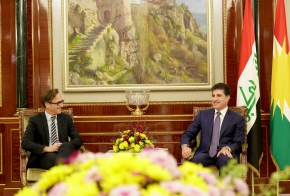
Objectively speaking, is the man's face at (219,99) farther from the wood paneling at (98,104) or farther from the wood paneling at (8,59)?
the wood paneling at (8,59)

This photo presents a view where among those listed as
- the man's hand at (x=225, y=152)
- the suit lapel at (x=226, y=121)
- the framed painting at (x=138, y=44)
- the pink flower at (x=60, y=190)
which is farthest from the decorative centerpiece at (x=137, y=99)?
the pink flower at (x=60, y=190)

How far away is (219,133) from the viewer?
4441mm

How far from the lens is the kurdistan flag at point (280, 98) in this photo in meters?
4.82

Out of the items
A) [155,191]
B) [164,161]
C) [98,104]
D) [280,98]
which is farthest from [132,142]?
[155,191]

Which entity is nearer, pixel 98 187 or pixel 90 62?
pixel 98 187

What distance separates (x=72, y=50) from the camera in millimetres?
5434

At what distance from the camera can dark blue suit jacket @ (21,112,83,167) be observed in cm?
432

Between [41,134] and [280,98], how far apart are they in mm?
2731

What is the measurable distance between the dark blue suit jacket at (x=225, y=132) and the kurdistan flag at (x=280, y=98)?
65 cm

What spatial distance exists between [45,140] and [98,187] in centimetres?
362

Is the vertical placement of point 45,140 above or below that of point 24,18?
below

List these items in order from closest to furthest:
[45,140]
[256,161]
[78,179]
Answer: [78,179] < [45,140] < [256,161]

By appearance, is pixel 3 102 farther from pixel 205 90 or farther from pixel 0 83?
pixel 205 90

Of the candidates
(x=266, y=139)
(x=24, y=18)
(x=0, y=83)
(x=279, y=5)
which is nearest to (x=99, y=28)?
(x=24, y=18)
